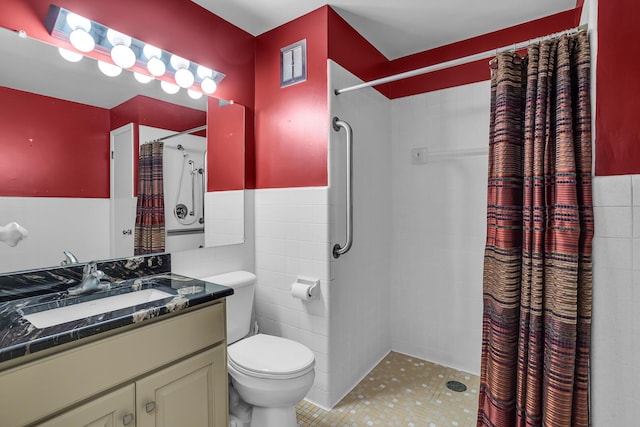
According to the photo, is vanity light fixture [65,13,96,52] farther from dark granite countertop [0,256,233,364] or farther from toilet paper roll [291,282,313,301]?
toilet paper roll [291,282,313,301]

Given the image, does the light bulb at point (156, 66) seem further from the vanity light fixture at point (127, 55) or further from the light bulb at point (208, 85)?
the light bulb at point (208, 85)

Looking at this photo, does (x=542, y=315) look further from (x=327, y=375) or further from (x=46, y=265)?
(x=46, y=265)

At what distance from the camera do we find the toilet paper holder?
75.2 inches

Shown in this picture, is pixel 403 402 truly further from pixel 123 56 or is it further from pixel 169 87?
pixel 123 56

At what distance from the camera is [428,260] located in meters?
2.52

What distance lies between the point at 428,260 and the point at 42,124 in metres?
2.44

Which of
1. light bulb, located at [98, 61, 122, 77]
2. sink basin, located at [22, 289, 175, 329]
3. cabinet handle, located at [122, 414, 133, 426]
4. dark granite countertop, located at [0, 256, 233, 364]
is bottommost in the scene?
cabinet handle, located at [122, 414, 133, 426]

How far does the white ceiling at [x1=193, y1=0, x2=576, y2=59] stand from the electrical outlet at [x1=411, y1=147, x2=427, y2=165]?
79 centimetres

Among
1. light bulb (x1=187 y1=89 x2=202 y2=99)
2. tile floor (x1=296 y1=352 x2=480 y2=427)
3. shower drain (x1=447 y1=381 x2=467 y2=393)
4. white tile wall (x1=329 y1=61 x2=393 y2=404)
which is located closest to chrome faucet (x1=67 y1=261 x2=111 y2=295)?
light bulb (x1=187 y1=89 x2=202 y2=99)

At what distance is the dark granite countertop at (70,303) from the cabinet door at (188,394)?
0.76 feet

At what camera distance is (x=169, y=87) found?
6.03 ft

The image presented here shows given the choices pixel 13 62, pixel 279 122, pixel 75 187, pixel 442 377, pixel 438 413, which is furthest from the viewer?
pixel 442 377

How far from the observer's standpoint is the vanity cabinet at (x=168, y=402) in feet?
3.31

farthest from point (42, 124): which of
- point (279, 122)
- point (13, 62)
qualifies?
point (279, 122)
